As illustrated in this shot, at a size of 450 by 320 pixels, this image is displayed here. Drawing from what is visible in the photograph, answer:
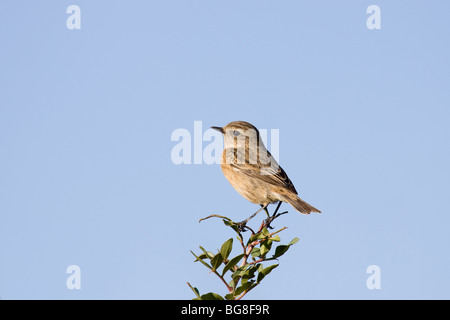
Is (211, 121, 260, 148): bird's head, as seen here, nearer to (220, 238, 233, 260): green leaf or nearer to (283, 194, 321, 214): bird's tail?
(283, 194, 321, 214): bird's tail

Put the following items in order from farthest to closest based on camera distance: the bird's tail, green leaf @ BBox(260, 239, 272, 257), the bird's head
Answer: the bird's head < the bird's tail < green leaf @ BBox(260, 239, 272, 257)

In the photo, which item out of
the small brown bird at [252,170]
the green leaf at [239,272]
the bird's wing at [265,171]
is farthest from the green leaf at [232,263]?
the bird's wing at [265,171]

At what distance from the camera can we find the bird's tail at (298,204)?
6492 mm

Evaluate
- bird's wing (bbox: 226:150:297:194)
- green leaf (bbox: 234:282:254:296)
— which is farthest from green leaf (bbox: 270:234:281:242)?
bird's wing (bbox: 226:150:297:194)

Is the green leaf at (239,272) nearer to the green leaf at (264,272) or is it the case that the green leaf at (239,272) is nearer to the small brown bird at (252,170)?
A: the green leaf at (264,272)

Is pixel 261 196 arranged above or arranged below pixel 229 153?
below

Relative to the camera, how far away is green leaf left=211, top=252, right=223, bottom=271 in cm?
346

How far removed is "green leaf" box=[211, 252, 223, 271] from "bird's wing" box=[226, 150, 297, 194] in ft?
12.5
